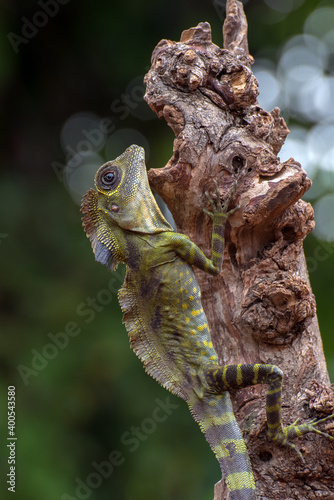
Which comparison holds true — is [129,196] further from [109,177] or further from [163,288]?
[163,288]

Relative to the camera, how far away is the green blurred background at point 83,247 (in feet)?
22.7

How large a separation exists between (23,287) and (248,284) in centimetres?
415

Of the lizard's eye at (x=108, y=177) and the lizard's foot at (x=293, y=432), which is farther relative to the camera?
the lizard's eye at (x=108, y=177)

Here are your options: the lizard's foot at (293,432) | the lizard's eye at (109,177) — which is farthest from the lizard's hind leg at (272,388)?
the lizard's eye at (109,177)

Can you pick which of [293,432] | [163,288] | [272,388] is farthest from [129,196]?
[293,432]

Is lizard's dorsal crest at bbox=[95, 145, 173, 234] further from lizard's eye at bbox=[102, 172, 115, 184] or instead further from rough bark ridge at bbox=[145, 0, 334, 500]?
rough bark ridge at bbox=[145, 0, 334, 500]

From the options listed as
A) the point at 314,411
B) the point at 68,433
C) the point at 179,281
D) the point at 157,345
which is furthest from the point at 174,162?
the point at 68,433

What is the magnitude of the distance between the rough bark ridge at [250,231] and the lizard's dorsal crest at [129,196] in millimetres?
311

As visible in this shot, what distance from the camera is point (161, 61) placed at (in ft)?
14.9

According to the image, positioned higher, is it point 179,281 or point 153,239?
point 153,239

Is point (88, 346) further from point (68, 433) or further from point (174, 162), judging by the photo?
point (174, 162)

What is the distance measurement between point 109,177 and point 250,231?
1360mm

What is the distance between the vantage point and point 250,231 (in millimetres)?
4324

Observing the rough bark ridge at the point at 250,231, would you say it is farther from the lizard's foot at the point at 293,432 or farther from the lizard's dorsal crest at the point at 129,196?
the lizard's dorsal crest at the point at 129,196
